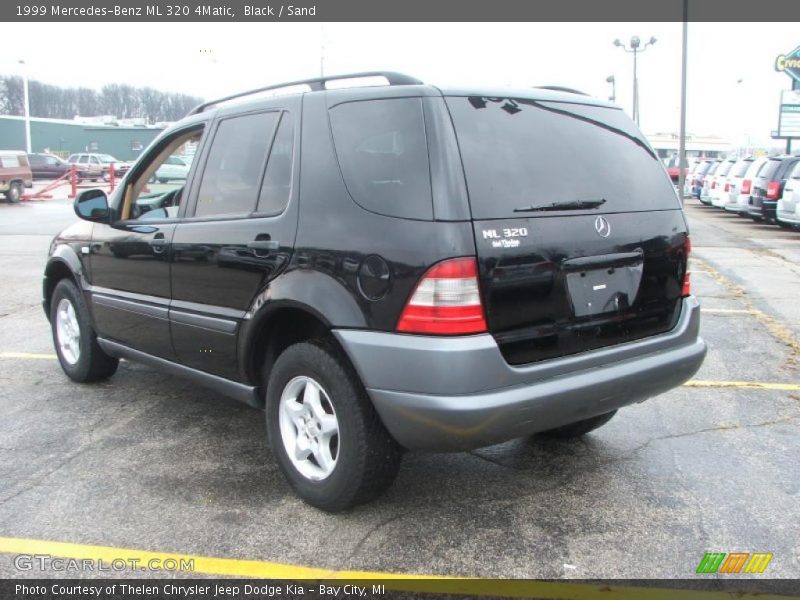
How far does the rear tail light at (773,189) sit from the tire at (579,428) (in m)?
16.4

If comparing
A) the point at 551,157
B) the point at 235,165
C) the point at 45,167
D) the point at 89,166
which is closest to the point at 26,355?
the point at 235,165

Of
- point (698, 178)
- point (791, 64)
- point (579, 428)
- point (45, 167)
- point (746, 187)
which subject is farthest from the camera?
point (45, 167)

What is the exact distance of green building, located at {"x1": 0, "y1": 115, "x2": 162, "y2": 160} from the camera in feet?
233

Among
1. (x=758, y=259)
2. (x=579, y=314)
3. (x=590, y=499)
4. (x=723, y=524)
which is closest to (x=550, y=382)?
(x=579, y=314)

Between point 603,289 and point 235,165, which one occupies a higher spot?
point 235,165

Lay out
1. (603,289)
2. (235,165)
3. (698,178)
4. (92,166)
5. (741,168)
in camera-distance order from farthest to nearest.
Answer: (92,166), (698,178), (741,168), (235,165), (603,289)

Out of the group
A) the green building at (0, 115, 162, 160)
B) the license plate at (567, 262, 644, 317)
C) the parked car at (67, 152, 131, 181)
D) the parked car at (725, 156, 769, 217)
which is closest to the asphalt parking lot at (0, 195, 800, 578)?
the license plate at (567, 262, 644, 317)

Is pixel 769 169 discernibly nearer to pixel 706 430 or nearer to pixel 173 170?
pixel 706 430

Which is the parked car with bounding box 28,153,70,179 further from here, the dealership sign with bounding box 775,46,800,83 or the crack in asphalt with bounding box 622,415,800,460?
the crack in asphalt with bounding box 622,415,800,460

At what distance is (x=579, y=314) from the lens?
308cm

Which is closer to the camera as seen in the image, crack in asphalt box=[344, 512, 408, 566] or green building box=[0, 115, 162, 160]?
crack in asphalt box=[344, 512, 408, 566]

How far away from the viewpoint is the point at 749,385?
520 centimetres

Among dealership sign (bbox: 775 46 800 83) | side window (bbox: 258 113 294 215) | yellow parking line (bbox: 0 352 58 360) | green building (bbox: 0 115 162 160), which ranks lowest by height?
yellow parking line (bbox: 0 352 58 360)
